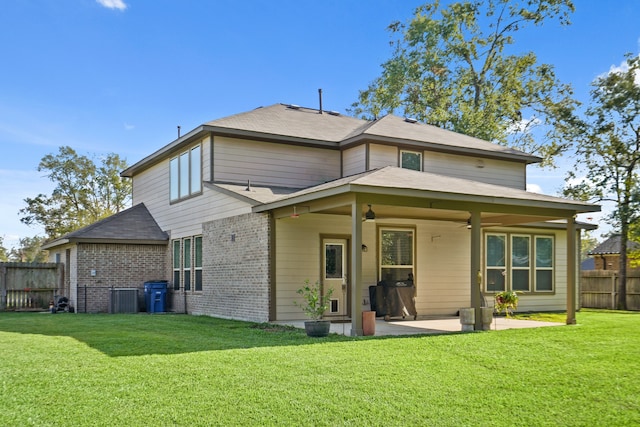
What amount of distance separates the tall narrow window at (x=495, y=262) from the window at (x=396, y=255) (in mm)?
2705

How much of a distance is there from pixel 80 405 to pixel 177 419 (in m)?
1.06

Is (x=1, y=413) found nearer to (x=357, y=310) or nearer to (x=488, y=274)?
(x=357, y=310)

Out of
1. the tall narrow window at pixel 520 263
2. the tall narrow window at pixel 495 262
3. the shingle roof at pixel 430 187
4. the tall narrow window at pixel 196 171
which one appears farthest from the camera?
the tall narrow window at pixel 520 263

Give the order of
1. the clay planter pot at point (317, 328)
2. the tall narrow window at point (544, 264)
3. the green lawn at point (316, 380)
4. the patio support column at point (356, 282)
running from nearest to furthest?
the green lawn at point (316, 380)
the clay planter pot at point (317, 328)
the patio support column at point (356, 282)
the tall narrow window at point (544, 264)

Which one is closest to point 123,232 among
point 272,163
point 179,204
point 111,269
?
point 111,269

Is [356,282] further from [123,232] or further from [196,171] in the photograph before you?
[123,232]

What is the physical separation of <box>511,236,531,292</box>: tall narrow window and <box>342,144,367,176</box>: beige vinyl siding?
4.95m

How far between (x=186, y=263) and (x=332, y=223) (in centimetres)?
544

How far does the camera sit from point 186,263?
18266mm

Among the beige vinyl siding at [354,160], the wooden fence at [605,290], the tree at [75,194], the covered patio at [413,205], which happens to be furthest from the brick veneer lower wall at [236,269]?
the tree at [75,194]

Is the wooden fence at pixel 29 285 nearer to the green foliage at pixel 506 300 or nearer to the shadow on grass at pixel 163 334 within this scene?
the shadow on grass at pixel 163 334

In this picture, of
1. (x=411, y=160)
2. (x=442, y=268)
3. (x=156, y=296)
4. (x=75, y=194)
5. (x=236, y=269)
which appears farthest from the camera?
(x=75, y=194)

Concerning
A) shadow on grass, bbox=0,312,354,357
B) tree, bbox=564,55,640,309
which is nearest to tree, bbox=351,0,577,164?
tree, bbox=564,55,640,309

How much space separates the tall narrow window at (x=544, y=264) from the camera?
18.6 meters
